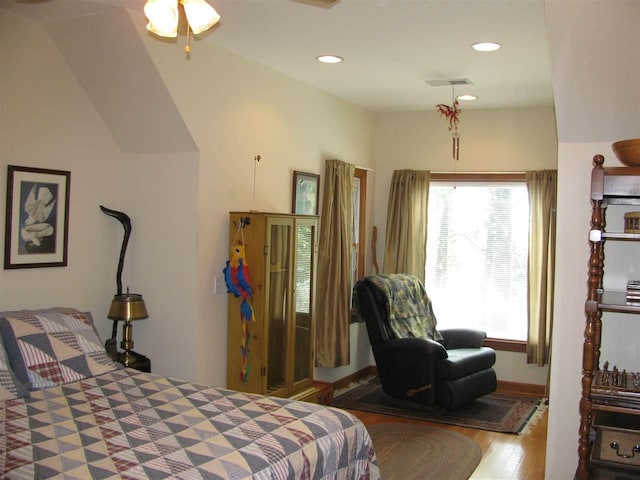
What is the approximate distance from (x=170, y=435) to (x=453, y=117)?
3938 mm

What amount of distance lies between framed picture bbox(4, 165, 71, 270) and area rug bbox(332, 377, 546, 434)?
104 inches

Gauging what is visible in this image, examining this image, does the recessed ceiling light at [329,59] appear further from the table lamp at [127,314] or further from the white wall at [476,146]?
the white wall at [476,146]

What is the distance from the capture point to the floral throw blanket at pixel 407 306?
18.0 feet

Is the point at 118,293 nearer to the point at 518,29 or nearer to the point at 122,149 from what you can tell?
the point at 122,149

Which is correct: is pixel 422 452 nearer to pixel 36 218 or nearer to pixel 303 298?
pixel 303 298

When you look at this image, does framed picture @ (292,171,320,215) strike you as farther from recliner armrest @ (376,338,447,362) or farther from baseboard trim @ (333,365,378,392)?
baseboard trim @ (333,365,378,392)

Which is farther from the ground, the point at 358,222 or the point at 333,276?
the point at 358,222

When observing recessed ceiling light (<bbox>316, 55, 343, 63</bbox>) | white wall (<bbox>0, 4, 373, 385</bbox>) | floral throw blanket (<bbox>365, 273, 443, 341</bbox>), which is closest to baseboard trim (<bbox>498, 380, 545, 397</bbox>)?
floral throw blanket (<bbox>365, 273, 443, 341</bbox>)

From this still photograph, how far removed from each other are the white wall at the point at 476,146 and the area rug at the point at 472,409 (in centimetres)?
46

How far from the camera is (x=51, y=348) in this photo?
3.32 m

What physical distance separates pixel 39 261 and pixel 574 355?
3.04 metres

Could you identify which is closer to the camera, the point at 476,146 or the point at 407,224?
the point at 476,146

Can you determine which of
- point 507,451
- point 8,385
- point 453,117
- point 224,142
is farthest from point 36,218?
point 453,117

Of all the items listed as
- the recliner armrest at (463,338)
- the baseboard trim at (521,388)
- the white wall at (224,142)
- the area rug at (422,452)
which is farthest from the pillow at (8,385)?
the baseboard trim at (521,388)
